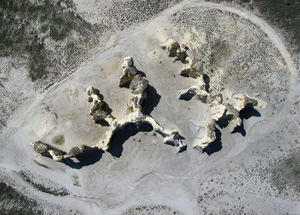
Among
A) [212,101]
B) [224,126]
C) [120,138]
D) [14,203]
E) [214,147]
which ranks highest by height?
[212,101]

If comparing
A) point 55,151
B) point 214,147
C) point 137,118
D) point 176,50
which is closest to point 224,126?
point 214,147

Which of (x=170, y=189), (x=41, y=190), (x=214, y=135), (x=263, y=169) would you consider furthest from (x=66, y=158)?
(x=263, y=169)

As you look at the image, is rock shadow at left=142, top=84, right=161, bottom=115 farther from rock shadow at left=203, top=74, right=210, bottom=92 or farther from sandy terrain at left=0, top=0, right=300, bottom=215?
rock shadow at left=203, top=74, right=210, bottom=92

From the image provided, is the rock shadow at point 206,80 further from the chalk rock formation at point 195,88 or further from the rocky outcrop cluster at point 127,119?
the rocky outcrop cluster at point 127,119

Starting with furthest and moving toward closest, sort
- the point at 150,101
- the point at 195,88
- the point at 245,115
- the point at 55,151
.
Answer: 1. the point at 150,101
2. the point at 245,115
3. the point at 195,88
4. the point at 55,151

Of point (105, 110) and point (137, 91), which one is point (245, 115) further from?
point (105, 110)

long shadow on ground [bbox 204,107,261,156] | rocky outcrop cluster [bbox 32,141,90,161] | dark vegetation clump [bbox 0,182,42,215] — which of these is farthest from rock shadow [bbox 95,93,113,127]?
long shadow on ground [bbox 204,107,261,156]
